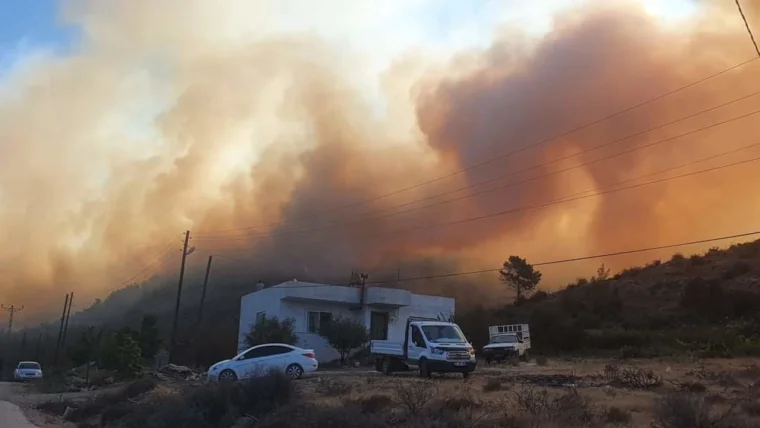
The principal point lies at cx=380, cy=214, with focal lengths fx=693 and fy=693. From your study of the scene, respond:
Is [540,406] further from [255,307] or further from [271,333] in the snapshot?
[255,307]

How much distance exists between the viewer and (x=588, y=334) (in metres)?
51.7

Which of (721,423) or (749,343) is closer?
(721,423)

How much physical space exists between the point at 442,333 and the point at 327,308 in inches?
897

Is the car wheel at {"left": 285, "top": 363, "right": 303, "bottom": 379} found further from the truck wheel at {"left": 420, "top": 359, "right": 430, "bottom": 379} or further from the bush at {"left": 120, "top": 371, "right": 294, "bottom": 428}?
the bush at {"left": 120, "top": 371, "right": 294, "bottom": 428}

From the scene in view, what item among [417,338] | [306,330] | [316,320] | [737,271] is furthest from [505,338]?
[737,271]

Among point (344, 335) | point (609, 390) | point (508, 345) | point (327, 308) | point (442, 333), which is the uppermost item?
point (327, 308)

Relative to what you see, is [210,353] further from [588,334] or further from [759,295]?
[759,295]

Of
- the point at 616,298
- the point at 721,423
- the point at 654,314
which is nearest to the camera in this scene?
the point at 721,423

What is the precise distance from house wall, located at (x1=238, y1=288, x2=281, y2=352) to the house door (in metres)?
7.17

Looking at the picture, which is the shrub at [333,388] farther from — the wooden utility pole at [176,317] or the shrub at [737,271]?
the shrub at [737,271]

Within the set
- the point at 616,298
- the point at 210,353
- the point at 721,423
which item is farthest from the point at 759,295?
the point at 721,423

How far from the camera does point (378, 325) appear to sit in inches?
2020

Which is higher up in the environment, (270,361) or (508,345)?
(508,345)

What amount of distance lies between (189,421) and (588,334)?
3993 centimetres
